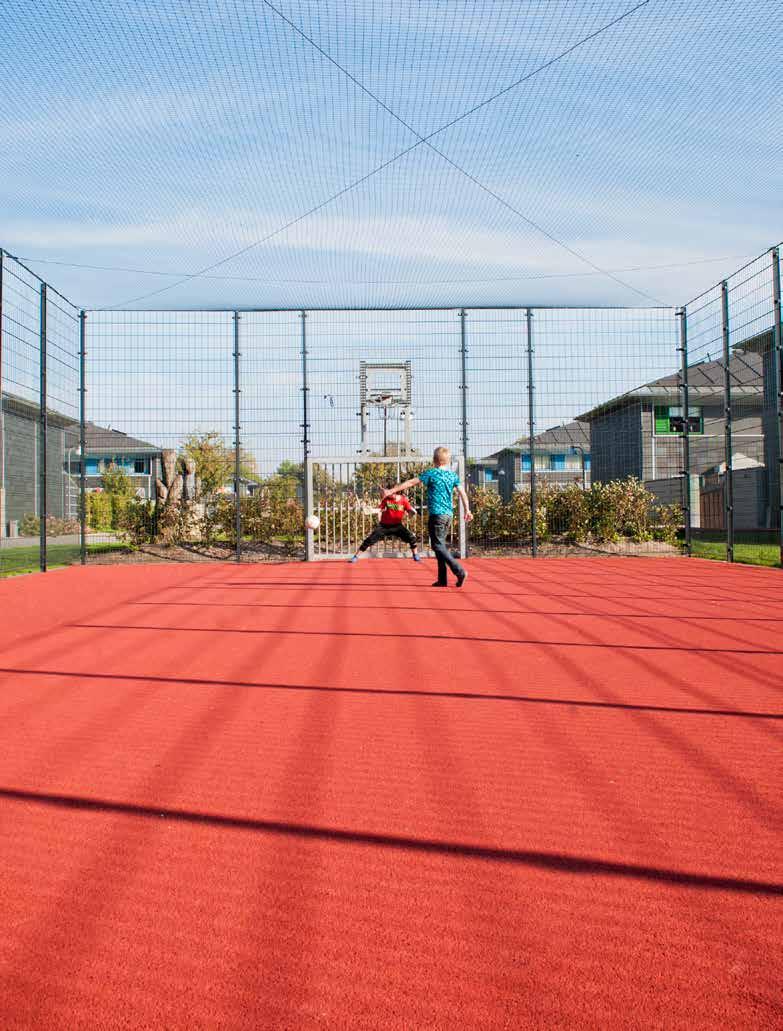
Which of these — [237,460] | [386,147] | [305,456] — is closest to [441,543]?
[386,147]

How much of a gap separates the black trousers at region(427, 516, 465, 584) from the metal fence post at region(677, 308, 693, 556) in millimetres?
6683

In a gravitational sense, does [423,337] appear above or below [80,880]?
above

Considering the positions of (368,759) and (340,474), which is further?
(340,474)

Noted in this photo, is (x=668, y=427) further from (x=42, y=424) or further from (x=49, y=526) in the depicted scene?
(x=49, y=526)

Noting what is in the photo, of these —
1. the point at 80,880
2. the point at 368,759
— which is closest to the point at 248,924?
Result: the point at 80,880

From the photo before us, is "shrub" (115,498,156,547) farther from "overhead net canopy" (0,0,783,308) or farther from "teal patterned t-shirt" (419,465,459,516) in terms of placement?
"teal patterned t-shirt" (419,465,459,516)

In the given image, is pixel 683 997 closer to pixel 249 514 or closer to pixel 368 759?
pixel 368 759

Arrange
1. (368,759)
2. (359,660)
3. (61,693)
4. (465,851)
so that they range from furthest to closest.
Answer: (359,660) → (61,693) → (368,759) → (465,851)

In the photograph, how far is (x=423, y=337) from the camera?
44.8ft

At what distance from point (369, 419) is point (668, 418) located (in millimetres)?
5113

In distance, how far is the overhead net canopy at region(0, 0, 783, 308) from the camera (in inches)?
304

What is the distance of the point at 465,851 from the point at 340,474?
11545 mm

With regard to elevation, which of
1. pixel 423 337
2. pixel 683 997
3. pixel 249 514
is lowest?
pixel 683 997

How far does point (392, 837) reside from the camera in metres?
2.13
